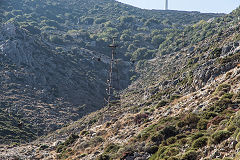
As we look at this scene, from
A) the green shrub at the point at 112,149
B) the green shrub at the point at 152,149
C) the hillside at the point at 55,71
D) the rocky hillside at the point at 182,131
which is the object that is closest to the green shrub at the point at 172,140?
the rocky hillside at the point at 182,131

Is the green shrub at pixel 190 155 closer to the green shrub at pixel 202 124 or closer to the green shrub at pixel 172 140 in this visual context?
the green shrub at pixel 172 140

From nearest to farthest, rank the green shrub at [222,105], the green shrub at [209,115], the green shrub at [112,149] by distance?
1. the green shrub at [209,115]
2. the green shrub at [222,105]
3. the green shrub at [112,149]

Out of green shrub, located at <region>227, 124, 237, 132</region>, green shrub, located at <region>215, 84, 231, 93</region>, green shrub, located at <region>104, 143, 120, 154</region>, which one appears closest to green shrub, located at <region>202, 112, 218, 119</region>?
green shrub, located at <region>215, 84, 231, 93</region>

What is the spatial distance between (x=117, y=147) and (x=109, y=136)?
27.3ft

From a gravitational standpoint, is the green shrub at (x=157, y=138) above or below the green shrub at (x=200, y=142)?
below

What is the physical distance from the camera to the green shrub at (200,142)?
73.5ft

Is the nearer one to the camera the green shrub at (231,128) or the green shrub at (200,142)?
the green shrub at (231,128)

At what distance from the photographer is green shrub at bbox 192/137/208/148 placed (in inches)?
882

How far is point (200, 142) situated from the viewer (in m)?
22.5

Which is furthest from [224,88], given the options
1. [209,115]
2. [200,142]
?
[200,142]

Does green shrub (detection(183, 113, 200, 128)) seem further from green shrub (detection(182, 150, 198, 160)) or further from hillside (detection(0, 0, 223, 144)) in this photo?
hillside (detection(0, 0, 223, 144))

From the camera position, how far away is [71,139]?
48125 mm

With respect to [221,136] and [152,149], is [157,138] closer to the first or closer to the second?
[152,149]

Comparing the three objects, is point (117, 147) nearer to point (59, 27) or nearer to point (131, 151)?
point (131, 151)
